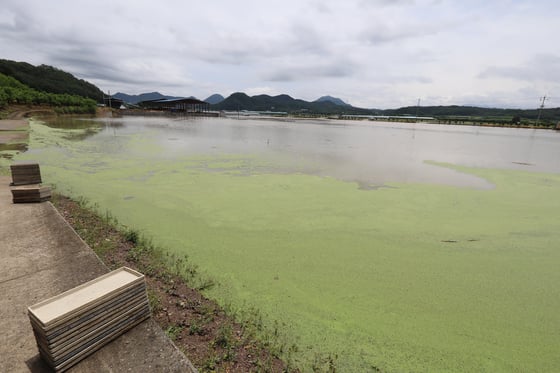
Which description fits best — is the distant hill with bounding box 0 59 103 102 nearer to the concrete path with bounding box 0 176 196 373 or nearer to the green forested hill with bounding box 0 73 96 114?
the green forested hill with bounding box 0 73 96 114

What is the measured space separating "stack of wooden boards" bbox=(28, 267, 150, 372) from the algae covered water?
0.82 m

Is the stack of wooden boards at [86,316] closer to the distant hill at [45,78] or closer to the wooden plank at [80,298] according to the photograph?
the wooden plank at [80,298]

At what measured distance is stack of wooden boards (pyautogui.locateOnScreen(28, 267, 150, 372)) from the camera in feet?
5.00

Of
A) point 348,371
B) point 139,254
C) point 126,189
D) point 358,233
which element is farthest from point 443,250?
point 126,189

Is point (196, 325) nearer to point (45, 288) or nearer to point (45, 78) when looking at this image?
point (45, 288)

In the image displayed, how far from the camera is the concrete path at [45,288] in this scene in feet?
5.37

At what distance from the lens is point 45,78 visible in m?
69.6

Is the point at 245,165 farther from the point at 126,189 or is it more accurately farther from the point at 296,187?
the point at 126,189

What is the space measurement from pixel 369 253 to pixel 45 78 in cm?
9477

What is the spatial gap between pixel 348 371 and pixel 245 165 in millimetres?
7495

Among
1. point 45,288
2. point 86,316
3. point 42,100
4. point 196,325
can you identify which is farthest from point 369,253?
point 42,100

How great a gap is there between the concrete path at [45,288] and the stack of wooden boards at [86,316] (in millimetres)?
77

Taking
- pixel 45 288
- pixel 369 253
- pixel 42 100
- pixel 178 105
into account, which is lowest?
pixel 369 253

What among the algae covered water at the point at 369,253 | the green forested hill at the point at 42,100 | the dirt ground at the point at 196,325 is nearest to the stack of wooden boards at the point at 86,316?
the dirt ground at the point at 196,325
